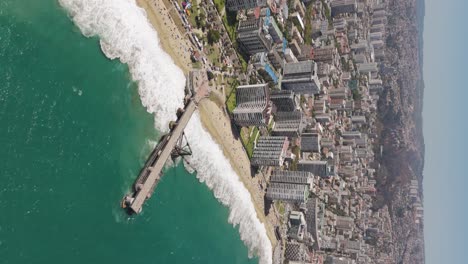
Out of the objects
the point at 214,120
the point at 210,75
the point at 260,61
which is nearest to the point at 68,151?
the point at 214,120

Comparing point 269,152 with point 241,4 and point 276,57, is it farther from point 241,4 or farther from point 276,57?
point 241,4

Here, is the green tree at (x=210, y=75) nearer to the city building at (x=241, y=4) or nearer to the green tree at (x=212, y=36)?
the green tree at (x=212, y=36)

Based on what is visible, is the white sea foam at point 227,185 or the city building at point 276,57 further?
the city building at point 276,57

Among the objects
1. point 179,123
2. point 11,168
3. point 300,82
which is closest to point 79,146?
point 11,168

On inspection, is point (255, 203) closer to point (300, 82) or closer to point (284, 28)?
point (300, 82)

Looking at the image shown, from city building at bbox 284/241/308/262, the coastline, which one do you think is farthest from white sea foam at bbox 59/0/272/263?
city building at bbox 284/241/308/262

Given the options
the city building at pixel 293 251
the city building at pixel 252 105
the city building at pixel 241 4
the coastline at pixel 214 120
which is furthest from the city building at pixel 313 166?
the city building at pixel 241 4

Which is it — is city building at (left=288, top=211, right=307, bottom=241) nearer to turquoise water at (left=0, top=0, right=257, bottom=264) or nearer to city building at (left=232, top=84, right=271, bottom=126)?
city building at (left=232, top=84, right=271, bottom=126)
